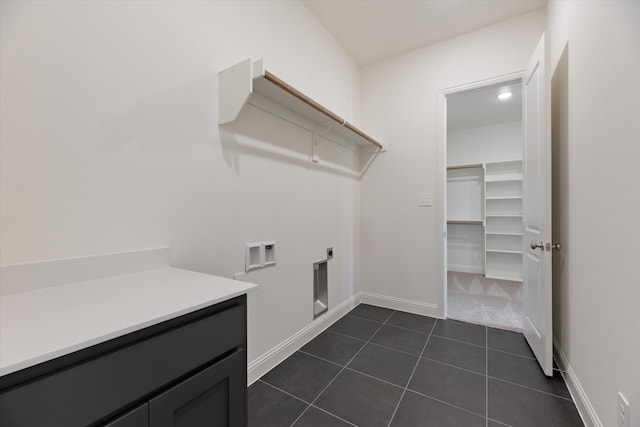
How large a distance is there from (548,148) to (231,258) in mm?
2014

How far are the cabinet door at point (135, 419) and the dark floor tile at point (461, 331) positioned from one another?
2.16 m

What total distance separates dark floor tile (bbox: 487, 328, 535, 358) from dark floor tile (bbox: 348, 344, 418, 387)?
28.0 inches

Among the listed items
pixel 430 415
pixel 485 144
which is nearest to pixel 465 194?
pixel 485 144

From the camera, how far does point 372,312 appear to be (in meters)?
2.66

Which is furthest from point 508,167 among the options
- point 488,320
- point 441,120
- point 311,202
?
point 311,202

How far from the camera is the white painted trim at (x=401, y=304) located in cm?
254

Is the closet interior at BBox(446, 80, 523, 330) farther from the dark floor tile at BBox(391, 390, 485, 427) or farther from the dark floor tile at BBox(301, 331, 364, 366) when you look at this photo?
the dark floor tile at BBox(391, 390, 485, 427)

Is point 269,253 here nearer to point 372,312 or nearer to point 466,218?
point 372,312

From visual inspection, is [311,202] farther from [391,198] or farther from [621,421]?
[621,421]

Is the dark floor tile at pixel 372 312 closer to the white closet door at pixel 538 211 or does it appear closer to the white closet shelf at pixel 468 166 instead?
the white closet door at pixel 538 211

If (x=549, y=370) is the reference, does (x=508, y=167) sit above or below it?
above

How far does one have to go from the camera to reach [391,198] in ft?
9.11

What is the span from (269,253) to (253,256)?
0.13 meters

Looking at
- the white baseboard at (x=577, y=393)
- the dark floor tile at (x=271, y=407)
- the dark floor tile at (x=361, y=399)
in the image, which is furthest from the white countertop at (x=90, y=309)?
the white baseboard at (x=577, y=393)
